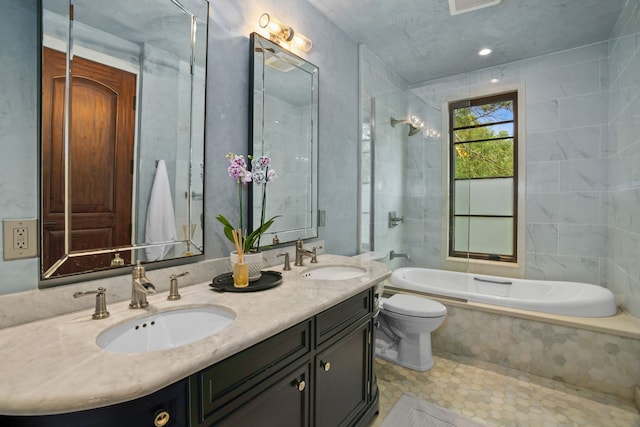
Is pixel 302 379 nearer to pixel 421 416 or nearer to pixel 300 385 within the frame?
pixel 300 385

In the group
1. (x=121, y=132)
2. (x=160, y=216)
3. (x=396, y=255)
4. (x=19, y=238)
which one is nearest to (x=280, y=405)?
(x=160, y=216)

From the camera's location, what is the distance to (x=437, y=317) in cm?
223

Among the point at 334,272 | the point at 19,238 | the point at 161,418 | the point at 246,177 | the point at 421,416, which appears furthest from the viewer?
the point at 334,272

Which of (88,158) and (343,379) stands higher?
(88,158)

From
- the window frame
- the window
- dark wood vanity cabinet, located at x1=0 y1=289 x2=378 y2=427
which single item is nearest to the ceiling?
the window frame

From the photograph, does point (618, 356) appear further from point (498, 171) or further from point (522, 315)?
point (498, 171)

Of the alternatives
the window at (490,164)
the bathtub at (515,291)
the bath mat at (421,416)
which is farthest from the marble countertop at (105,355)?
the window at (490,164)

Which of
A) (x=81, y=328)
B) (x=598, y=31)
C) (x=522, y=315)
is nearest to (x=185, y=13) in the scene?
(x=81, y=328)

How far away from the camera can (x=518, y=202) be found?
315cm

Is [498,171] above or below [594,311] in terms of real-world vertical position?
above

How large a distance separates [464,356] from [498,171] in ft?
6.30

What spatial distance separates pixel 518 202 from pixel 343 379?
2.70m

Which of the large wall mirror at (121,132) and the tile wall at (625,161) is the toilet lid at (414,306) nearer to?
the tile wall at (625,161)

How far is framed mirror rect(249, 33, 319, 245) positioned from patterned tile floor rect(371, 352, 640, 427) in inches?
47.5
